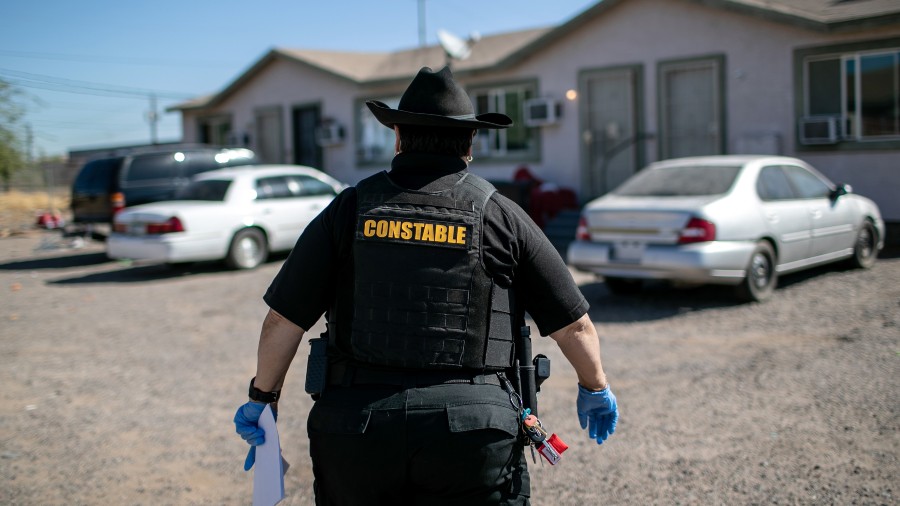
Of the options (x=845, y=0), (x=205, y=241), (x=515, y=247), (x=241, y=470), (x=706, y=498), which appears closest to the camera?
Answer: (x=515, y=247)

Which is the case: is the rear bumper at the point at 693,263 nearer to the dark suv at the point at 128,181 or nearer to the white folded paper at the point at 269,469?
the white folded paper at the point at 269,469

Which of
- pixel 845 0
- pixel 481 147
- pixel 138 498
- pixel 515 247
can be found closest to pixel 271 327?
pixel 515 247

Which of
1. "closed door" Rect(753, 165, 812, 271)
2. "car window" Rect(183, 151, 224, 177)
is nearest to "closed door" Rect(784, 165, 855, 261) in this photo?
"closed door" Rect(753, 165, 812, 271)

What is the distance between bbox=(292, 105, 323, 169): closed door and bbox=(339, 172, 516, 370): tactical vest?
66.6 ft

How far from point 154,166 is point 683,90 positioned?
945 centimetres

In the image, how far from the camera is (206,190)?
13.0 meters

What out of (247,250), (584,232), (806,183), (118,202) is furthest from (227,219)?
(806,183)

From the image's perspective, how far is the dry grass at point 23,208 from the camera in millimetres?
21750

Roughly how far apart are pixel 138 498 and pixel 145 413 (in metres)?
1.54

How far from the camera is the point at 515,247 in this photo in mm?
2475

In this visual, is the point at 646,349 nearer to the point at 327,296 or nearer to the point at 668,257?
the point at 668,257

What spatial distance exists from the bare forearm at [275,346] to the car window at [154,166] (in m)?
12.7

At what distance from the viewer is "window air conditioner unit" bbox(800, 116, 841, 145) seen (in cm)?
1327

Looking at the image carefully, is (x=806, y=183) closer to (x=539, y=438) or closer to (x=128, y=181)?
(x=539, y=438)
